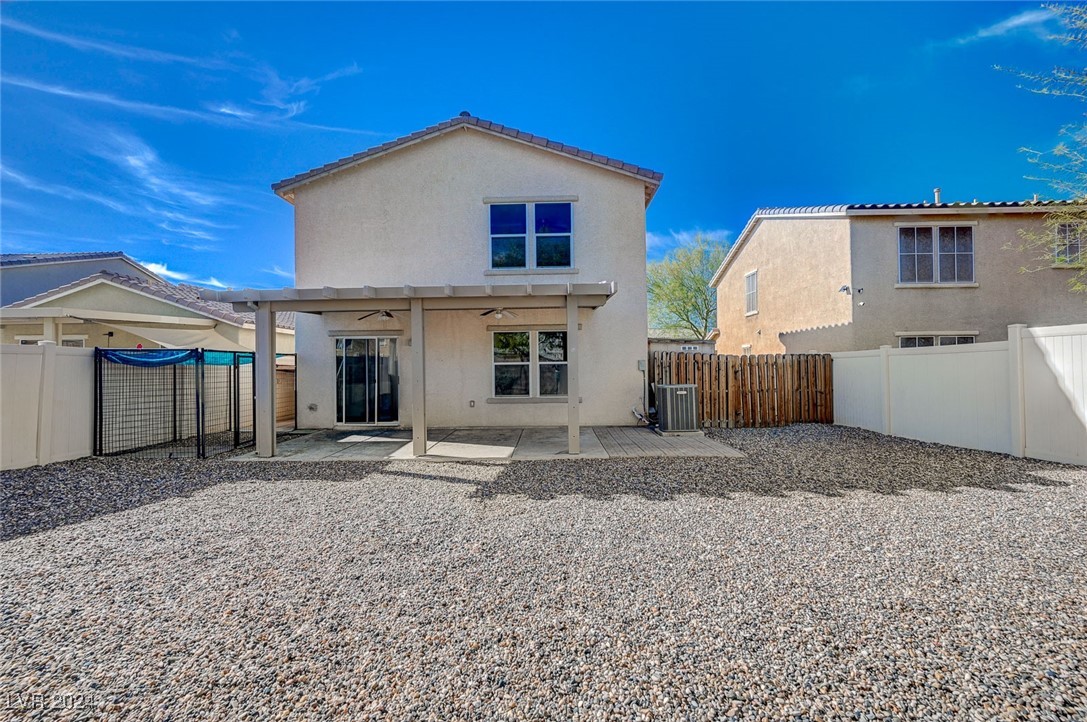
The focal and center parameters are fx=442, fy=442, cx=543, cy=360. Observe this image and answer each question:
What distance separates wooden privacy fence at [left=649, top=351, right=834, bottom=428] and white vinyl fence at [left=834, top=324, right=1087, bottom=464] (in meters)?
1.00

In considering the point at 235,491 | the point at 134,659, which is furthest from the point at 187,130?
the point at 134,659

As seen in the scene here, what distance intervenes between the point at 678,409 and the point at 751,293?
1049 centimetres

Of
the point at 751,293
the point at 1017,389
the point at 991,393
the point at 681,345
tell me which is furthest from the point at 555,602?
the point at 751,293

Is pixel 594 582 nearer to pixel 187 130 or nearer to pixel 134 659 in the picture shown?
pixel 134 659

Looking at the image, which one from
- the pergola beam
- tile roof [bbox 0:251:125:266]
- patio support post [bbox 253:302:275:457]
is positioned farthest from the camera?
tile roof [bbox 0:251:125:266]

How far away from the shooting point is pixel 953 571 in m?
3.47

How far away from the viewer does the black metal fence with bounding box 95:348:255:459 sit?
8.48 m

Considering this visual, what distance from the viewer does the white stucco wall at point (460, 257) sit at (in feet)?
37.0

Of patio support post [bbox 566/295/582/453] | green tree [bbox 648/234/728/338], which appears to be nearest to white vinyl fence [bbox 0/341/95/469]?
patio support post [bbox 566/295/582/453]

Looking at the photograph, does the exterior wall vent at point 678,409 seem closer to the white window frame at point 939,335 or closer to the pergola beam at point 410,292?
the pergola beam at point 410,292

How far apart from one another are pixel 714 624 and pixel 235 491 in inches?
250

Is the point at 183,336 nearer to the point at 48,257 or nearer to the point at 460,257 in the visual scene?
the point at 460,257

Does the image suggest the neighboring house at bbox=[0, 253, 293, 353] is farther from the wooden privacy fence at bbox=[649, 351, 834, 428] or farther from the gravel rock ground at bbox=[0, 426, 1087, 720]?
the wooden privacy fence at bbox=[649, 351, 834, 428]

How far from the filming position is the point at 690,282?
1062 inches
